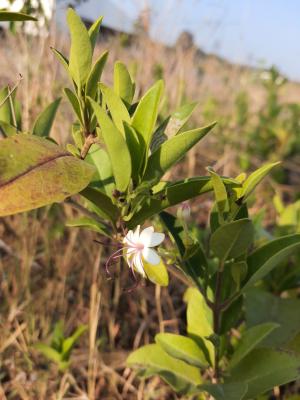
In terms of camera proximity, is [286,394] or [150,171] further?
[286,394]

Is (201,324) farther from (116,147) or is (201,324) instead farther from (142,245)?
(116,147)

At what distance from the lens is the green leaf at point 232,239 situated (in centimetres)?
64

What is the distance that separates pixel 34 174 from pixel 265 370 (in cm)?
56

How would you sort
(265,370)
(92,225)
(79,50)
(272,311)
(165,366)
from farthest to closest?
(272,311) → (165,366) → (265,370) → (92,225) → (79,50)

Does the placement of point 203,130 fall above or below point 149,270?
above

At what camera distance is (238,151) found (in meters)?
3.02

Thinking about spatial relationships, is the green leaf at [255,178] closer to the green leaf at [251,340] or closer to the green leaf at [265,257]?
the green leaf at [265,257]

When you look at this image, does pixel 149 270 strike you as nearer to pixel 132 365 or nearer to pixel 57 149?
pixel 57 149

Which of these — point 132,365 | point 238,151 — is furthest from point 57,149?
point 238,151

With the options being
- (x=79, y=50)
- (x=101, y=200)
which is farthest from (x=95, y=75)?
(x=101, y=200)

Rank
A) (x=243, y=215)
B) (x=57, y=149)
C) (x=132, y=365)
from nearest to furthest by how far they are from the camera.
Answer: (x=57, y=149)
(x=243, y=215)
(x=132, y=365)

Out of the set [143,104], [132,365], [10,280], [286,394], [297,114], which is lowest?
[10,280]

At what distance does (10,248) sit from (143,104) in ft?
3.48

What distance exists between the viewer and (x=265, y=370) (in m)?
0.82
